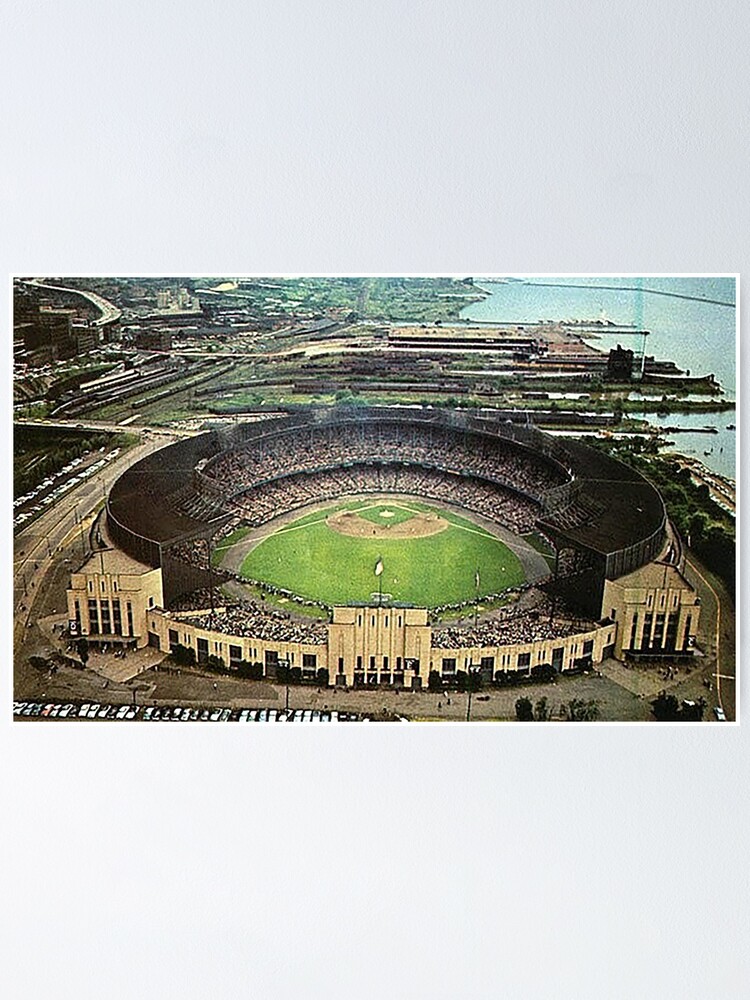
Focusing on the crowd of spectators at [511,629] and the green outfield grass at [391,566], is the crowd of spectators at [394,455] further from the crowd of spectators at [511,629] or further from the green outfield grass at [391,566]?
the crowd of spectators at [511,629]

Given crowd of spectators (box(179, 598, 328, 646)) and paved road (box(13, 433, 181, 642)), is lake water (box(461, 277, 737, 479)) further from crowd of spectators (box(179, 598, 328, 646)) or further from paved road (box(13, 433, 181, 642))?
paved road (box(13, 433, 181, 642))

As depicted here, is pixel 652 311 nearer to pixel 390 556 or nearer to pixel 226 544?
pixel 390 556

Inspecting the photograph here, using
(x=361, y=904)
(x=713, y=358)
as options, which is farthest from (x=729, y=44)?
(x=361, y=904)

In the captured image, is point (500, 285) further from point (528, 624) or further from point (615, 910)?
point (615, 910)

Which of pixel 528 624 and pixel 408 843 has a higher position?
pixel 528 624

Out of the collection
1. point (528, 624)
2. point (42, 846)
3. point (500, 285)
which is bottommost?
point (42, 846)

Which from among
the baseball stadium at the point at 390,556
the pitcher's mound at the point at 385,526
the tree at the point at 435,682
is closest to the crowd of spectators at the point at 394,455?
the baseball stadium at the point at 390,556
